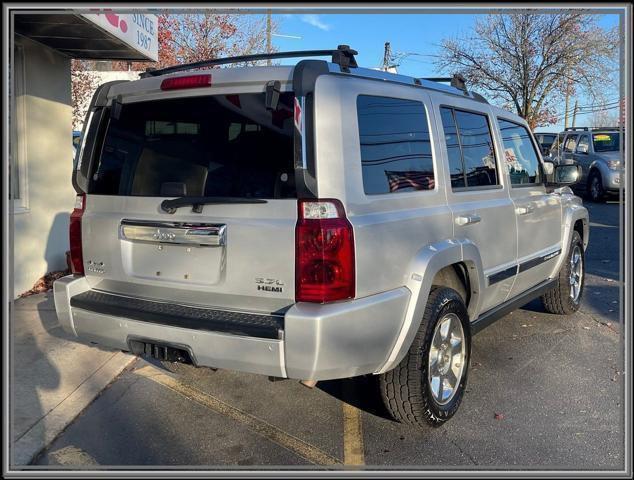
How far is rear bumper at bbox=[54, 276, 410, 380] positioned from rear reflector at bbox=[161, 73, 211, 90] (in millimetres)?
1325

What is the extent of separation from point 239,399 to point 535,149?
11.5ft

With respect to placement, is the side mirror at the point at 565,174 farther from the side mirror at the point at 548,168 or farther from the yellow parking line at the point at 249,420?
the yellow parking line at the point at 249,420

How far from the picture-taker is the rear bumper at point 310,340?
286 centimetres

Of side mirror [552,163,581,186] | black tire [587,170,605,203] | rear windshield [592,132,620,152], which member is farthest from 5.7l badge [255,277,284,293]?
rear windshield [592,132,620,152]

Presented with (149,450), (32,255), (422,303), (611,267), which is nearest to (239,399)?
(149,450)

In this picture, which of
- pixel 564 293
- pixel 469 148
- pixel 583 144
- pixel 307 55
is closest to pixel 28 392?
pixel 307 55

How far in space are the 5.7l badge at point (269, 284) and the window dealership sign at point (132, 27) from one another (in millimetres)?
3991

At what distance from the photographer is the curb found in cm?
339

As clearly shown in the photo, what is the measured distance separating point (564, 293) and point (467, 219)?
2636 millimetres

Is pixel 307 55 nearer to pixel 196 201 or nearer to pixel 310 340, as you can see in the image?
pixel 196 201

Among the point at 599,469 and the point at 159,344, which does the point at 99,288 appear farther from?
the point at 599,469

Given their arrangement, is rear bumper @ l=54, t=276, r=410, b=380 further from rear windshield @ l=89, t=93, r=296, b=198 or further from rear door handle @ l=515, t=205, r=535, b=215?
rear door handle @ l=515, t=205, r=535, b=215

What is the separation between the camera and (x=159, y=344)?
10.8 feet

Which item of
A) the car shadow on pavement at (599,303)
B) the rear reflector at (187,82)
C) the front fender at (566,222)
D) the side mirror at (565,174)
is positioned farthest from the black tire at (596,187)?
the rear reflector at (187,82)
